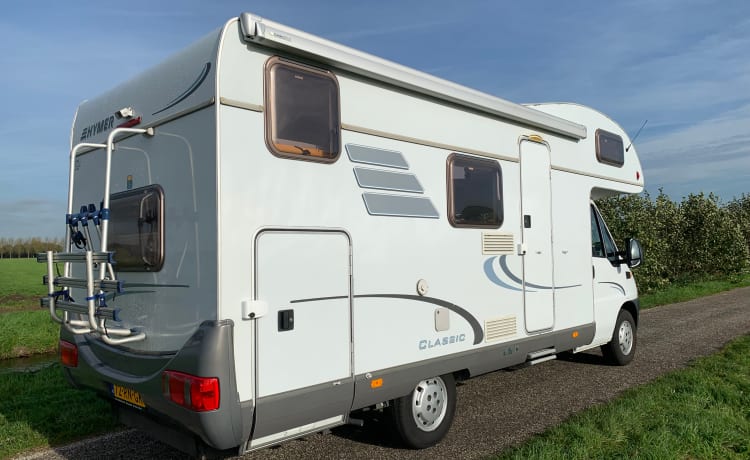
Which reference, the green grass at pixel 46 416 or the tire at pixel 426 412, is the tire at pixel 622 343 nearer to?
the tire at pixel 426 412

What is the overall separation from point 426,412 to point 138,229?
2580 mm

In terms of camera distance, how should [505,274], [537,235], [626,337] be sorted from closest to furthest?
[505,274]
[537,235]
[626,337]

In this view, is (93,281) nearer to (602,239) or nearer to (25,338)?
(602,239)

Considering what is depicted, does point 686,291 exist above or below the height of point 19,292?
above

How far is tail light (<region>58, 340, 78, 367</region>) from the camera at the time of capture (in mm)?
4235

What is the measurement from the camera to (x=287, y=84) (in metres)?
3.55

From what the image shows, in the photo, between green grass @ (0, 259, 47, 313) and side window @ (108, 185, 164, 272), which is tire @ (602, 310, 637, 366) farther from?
green grass @ (0, 259, 47, 313)

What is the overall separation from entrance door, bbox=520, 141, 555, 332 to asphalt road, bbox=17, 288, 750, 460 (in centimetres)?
85

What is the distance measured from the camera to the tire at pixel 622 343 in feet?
22.6

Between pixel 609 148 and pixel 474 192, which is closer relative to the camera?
pixel 474 192

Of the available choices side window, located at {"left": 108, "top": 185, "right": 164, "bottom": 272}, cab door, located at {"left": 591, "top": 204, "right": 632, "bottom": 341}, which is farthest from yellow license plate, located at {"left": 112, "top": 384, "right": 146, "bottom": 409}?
cab door, located at {"left": 591, "top": 204, "right": 632, "bottom": 341}

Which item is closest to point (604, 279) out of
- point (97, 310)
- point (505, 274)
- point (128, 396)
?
point (505, 274)

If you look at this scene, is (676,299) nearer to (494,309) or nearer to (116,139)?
(494,309)

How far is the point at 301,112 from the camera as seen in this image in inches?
142
